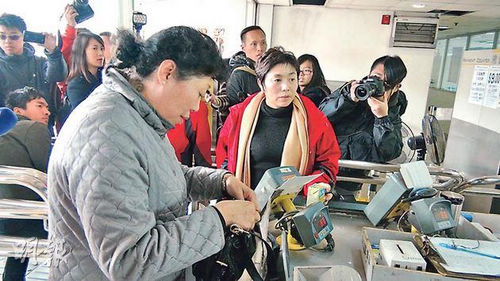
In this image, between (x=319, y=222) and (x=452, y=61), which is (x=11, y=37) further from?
(x=452, y=61)

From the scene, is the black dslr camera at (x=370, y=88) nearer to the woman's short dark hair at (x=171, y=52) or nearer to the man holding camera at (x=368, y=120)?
the man holding camera at (x=368, y=120)

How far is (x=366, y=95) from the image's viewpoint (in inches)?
62.9

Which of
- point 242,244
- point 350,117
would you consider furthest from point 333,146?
point 242,244

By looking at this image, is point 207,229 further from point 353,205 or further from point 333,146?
point 333,146

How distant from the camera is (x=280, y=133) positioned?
1.58 m

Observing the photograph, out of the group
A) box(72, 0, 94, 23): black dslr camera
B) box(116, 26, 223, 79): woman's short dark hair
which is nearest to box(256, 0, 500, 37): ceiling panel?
box(72, 0, 94, 23): black dslr camera

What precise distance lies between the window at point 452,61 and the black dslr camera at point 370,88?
800 cm

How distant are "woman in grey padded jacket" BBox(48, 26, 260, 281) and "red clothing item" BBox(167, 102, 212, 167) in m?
1.16

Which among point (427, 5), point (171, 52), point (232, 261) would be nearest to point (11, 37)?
point (171, 52)

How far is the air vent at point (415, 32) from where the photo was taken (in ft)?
15.1

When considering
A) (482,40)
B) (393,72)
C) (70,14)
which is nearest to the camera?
(393,72)

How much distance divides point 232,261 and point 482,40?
8.83 m

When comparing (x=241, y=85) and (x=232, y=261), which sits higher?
(x=241, y=85)

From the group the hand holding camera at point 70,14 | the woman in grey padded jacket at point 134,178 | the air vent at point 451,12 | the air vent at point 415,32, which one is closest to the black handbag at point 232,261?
the woman in grey padded jacket at point 134,178
